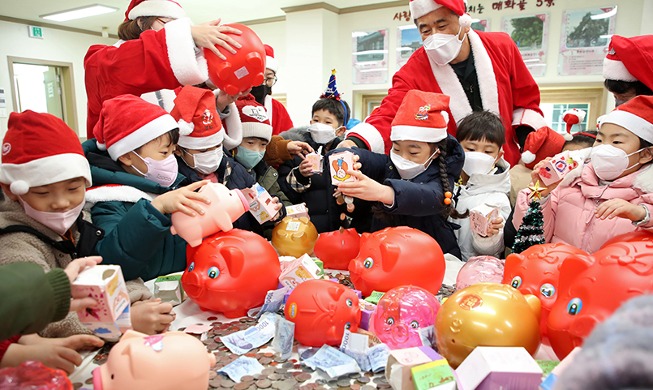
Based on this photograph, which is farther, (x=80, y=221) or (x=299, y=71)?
(x=299, y=71)

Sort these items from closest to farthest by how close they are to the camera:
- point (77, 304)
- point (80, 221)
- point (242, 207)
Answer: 1. point (77, 304)
2. point (80, 221)
3. point (242, 207)

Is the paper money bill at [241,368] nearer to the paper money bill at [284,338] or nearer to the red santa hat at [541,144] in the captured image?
the paper money bill at [284,338]

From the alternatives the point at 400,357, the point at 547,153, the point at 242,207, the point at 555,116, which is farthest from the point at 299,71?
the point at 400,357

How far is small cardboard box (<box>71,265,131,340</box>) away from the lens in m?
1.01

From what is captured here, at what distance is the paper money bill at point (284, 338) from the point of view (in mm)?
1286

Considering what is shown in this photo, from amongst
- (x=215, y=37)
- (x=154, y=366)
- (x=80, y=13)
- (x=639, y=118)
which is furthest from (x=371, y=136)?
(x=80, y=13)

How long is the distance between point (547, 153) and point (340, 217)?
4.01 ft

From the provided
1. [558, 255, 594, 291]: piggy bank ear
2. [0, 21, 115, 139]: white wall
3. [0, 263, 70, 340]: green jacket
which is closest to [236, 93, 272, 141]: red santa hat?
[0, 263, 70, 340]: green jacket

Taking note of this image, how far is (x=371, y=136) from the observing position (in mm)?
2404

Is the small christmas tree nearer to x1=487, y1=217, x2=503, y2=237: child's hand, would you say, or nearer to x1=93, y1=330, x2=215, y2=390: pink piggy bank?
x1=487, y1=217, x2=503, y2=237: child's hand

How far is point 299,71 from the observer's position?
7371mm

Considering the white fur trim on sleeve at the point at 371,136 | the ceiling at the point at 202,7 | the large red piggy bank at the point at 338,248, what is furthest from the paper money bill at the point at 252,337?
the ceiling at the point at 202,7

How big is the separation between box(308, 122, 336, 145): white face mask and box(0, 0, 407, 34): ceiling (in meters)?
4.74

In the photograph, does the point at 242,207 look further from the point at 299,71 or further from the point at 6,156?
the point at 299,71
